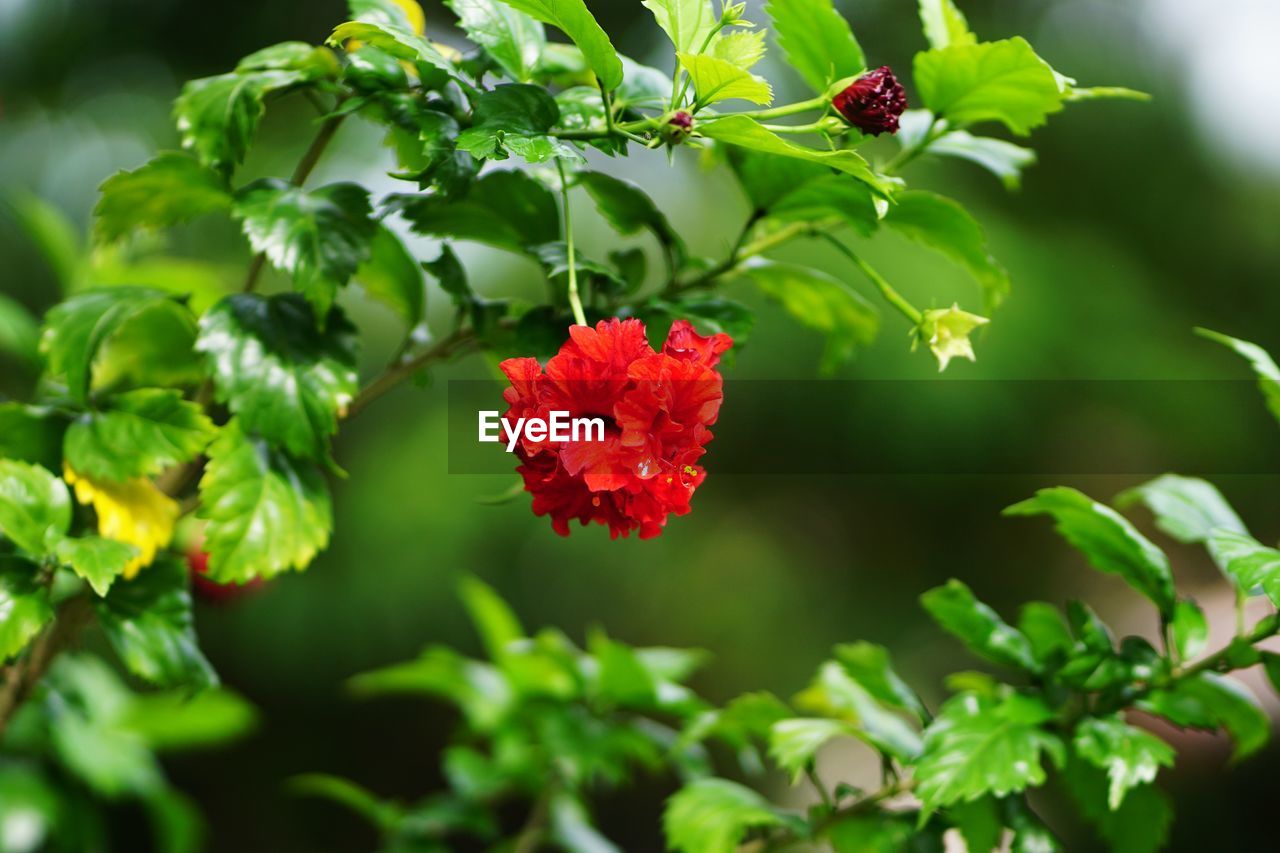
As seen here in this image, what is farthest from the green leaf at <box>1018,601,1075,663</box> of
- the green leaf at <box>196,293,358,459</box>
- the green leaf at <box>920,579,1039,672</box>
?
the green leaf at <box>196,293,358,459</box>

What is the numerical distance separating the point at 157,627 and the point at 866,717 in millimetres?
347

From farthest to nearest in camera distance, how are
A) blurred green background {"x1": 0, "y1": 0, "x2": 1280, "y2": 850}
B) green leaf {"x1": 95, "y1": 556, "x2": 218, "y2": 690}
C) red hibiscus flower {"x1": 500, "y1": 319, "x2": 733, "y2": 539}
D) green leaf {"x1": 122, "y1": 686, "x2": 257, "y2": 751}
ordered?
blurred green background {"x1": 0, "y1": 0, "x2": 1280, "y2": 850}, green leaf {"x1": 122, "y1": 686, "x2": 257, "y2": 751}, green leaf {"x1": 95, "y1": 556, "x2": 218, "y2": 690}, red hibiscus flower {"x1": 500, "y1": 319, "x2": 733, "y2": 539}

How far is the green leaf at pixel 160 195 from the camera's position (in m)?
0.47

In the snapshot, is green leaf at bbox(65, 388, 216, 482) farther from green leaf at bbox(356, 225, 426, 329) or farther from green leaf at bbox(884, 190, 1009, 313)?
green leaf at bbox(884, 190, 1009, 313)

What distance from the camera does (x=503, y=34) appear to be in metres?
0.43

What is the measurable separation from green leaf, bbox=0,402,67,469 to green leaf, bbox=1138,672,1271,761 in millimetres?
509

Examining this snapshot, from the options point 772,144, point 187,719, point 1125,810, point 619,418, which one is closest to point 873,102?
point 772,144

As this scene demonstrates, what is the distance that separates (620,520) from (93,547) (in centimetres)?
22

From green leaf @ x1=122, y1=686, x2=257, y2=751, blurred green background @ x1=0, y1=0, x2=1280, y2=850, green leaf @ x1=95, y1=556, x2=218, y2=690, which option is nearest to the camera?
green leaf @ x1=95, y1=556, x2=218, y2=690

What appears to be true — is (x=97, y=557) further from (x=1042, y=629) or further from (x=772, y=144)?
(x=1042, y=629)

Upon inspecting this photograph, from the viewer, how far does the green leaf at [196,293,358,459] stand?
1.44 feet

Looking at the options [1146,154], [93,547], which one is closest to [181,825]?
[93,547]

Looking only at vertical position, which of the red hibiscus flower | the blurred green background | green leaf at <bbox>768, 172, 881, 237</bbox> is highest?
green leaf at <bbox>768, 172, 881, 237</bbox>

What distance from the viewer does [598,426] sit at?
1.18ft
